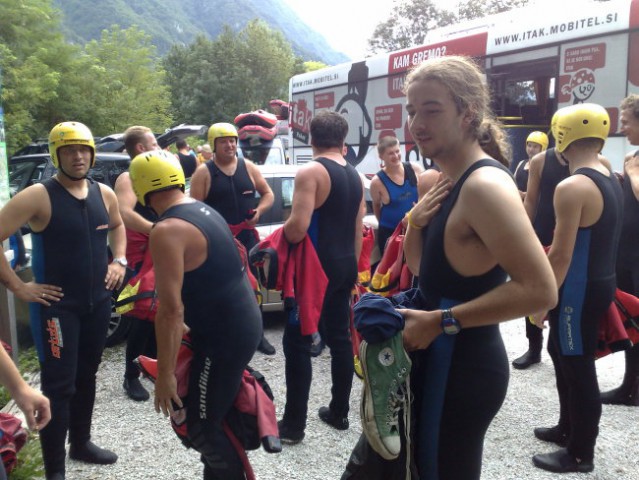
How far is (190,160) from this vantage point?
29.7 ft

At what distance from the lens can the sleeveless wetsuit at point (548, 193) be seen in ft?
14.1

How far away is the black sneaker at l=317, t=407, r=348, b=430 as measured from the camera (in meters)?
3.93

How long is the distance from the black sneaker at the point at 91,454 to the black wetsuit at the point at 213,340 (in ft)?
4.01

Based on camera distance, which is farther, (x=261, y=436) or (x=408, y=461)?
(x=261, y=436)

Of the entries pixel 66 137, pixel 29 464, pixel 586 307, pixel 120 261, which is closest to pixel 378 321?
pixel 586 307

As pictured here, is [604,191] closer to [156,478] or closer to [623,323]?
Result: [623,323]

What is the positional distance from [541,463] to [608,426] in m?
0.85

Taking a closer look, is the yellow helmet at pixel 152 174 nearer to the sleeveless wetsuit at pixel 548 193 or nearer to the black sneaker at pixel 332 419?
the black sneaker at pixel 332 419

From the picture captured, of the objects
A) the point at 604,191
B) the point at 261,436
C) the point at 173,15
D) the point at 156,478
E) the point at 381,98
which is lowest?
the point at 156,478

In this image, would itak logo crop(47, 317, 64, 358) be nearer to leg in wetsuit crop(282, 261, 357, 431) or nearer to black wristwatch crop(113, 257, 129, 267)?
black wristwatch crop(113, 257, 129, 267)

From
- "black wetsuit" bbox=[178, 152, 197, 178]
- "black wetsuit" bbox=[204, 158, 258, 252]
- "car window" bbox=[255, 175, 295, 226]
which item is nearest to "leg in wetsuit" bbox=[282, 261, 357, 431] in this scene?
"black wetsuit" bbox=[204, 158, 258, 252]

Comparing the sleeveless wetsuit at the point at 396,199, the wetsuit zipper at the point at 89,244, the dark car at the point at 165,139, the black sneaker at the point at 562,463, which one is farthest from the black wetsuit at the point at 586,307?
the dark car at the point at 165,139

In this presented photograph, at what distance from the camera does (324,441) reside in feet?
12.4

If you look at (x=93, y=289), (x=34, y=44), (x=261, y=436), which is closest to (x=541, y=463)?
(x=261, y=436)
